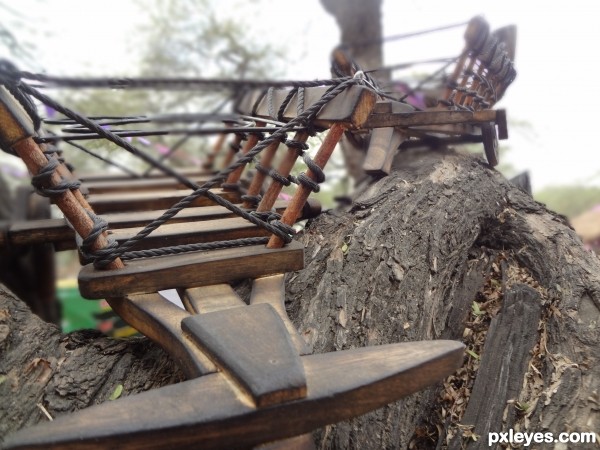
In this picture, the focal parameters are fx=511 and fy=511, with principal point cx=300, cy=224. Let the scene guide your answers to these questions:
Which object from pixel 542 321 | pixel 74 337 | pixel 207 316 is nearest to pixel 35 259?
pixel 74 337

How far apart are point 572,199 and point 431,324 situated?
7.70 m

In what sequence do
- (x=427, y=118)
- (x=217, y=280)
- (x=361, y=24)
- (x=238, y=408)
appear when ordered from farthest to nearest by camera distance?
(x=361, y=24)
(x=427, y=118)
(x=217, y=280)
(x=238, y=408)

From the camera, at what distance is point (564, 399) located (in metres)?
1.55

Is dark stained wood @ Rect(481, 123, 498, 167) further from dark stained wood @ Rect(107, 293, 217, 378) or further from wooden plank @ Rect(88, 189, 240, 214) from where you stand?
dark stained wood @ Rect(107, 293, 217, 378)

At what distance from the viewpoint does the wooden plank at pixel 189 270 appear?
1403mm

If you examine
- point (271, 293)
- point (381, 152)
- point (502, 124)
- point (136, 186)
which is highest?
point (502, 124)

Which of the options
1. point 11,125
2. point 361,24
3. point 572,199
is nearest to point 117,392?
point 11,125

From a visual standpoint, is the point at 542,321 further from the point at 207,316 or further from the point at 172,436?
the point at 172,436

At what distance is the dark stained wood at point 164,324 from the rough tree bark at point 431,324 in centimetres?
21

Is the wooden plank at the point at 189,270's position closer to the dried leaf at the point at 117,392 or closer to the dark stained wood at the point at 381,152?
the dried leaf at the point at 117,392

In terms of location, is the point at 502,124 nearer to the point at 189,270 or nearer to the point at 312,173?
the point at 312,173

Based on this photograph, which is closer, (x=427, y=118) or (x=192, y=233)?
(x=192, y=233)

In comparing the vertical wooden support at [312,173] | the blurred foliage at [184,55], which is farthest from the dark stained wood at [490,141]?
the blurred foliage at [184,55]

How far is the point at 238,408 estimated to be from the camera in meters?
0.99
